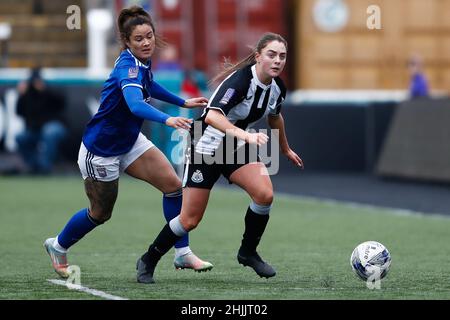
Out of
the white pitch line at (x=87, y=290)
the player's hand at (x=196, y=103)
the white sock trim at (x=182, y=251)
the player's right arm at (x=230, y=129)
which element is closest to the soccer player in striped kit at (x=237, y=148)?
the player's right arm at (x=230, y=129)

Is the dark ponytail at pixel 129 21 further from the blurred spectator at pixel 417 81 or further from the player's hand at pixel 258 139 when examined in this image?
the blurred spectator at pixel 417 81

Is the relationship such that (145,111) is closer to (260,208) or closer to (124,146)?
(124,146)

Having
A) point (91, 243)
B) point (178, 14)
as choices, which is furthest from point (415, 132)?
point (91, 243)

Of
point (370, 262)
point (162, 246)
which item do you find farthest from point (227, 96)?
point (370, 262)

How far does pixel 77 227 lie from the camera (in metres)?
9.75

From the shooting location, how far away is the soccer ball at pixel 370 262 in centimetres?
923

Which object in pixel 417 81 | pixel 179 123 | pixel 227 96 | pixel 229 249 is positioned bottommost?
pixel 229 249

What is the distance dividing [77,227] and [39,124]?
1442cm

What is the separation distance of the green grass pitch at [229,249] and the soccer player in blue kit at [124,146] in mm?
408

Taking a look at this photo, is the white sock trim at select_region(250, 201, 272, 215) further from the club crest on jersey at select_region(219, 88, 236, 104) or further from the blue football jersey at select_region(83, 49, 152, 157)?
the blue football jersey at select_region(83, 49, 152, 157)

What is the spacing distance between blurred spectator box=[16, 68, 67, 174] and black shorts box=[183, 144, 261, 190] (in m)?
14.5

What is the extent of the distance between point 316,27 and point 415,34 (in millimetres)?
2148

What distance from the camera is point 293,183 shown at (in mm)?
22281
